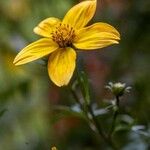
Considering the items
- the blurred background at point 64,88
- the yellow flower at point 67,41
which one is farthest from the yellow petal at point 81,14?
the blurred background at point 64,88

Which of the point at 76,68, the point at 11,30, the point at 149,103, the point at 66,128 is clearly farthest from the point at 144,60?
the point at 76,68

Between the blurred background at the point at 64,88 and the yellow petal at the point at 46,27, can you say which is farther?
the blurred background at the point at 64,88

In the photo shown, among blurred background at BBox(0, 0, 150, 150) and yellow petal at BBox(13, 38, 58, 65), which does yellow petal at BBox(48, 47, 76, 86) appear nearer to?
yellow petal at BBox(13, 38, 58, 65)

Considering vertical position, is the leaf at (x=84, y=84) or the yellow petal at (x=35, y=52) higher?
the yellow petal at (x=35, y=52)

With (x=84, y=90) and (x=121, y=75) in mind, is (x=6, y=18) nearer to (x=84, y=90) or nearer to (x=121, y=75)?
(x=121, y=75)

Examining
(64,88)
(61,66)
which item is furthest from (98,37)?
(64,88)

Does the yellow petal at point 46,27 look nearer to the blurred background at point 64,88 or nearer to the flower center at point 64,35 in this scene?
the flower center at point 64,35
